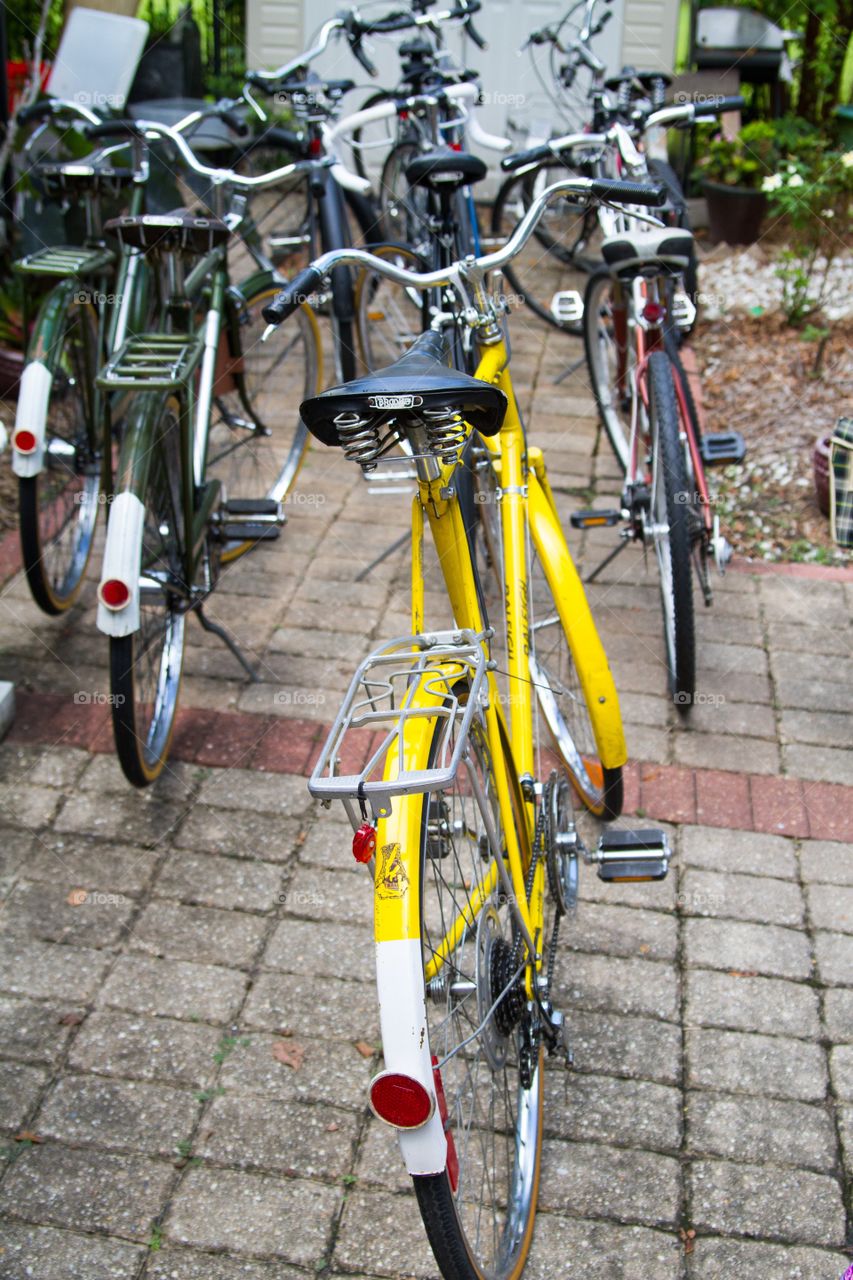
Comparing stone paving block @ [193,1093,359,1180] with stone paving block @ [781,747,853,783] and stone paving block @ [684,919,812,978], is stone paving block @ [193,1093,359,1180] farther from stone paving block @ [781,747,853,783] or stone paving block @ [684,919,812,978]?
stone paving block @ [781,747,853,783]

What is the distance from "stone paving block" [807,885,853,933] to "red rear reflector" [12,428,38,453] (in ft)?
8.42

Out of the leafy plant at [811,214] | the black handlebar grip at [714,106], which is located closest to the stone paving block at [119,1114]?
the black handlebar grip at [714,106]

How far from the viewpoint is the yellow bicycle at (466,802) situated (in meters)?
1.83

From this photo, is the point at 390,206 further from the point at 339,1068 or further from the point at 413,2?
the point at 339,1068

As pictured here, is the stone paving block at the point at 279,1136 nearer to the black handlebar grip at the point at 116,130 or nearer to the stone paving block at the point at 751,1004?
the stone paving block at the point at 751,1004

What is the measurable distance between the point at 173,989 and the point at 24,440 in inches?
69.9

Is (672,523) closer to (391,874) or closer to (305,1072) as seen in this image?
(305,1072)

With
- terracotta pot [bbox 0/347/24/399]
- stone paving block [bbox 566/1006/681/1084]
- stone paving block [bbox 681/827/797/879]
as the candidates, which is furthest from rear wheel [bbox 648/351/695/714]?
terracotta pot [bbox 0/347/24/399]

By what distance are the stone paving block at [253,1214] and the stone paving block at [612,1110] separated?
507mm

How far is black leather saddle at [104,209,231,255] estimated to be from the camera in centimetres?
374

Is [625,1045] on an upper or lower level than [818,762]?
lower

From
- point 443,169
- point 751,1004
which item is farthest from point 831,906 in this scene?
point 443,169

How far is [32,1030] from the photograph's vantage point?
294 cm

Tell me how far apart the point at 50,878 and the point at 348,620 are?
1.46 meters
